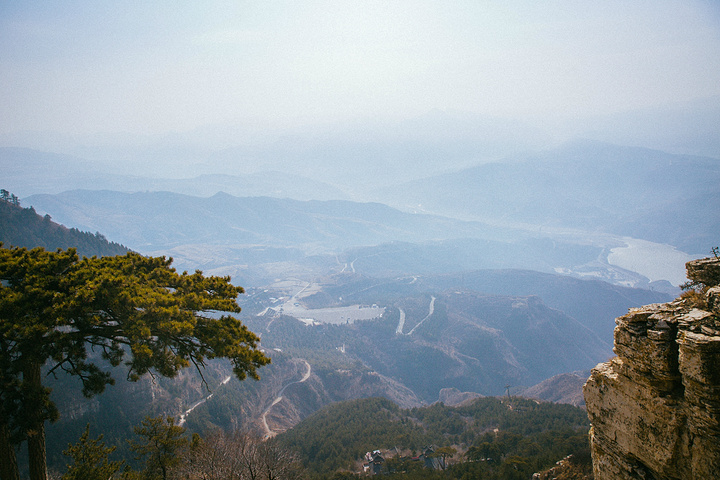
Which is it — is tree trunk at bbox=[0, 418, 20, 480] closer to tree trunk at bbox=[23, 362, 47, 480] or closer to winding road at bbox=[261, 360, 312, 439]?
tree trunk at bbox=[23, 362, 47, 480]

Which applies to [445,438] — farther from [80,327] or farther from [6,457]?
[80,327]

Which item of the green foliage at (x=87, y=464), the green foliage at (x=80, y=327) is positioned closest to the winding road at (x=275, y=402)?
the green foliage at (x=87, y=464)

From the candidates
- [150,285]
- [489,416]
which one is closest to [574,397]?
[489,416]

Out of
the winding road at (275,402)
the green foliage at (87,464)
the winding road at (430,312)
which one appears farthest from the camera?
the winding road at (430,312)

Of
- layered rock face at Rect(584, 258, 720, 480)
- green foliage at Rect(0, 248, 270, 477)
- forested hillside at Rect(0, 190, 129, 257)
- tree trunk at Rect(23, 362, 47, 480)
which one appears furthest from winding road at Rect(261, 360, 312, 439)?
layered rock face at Rect(584, 258, 720, 480)

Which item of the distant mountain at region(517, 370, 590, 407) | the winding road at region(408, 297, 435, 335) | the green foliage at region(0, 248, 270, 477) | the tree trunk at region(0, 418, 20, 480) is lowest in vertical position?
the winding road at region(408, 297, 435, 335)

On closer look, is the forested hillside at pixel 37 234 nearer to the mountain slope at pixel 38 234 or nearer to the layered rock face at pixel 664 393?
the mountain slope at pixel 38 234

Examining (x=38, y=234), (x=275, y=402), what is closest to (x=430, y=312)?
(x=275, y=402)

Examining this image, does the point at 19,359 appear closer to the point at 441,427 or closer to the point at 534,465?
the point at 534,465
